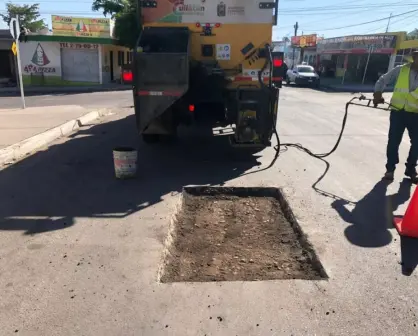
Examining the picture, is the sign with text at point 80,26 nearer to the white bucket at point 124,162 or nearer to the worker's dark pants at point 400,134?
the white bucket at point 124,162

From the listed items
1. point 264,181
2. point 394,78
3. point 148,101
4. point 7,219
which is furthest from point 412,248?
point 7,219

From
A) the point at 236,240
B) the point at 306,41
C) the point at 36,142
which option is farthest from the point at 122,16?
the point at 306,41

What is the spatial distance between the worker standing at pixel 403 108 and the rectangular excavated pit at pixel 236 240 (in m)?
2.14

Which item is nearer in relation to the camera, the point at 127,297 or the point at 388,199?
the point at 127,297

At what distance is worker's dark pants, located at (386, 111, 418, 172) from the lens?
19.6 ft

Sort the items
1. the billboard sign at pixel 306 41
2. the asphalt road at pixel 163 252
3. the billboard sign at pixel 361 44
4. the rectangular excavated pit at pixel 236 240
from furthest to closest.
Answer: the billboard sign at pixel 306 41, the billboard sign at pixel 361 44, the rectangular excavated pit at pixel 236 240, the asphalt road at pixel 163 252

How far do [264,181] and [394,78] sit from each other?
2.75m

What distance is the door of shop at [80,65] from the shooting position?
28891 mm

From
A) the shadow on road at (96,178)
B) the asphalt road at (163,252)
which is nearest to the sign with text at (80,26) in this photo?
the shadow on road at (96,178)

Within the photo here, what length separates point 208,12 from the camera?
22.6 ft

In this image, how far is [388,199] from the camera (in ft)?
17.7

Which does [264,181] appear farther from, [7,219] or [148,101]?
[7,219]

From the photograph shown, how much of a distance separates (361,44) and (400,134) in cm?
3617

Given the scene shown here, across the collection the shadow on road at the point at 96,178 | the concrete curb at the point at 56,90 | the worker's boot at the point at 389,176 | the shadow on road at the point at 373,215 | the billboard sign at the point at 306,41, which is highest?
the billboard sign at the point at 306,41
